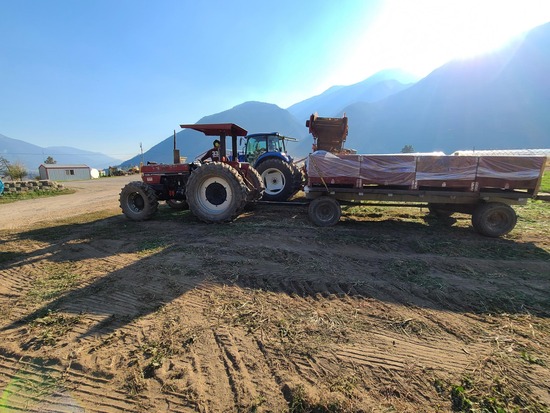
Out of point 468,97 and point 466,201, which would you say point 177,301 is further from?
point 468,97

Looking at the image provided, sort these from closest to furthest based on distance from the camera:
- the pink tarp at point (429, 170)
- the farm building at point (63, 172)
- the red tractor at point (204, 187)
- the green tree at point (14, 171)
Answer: the pink tarp at point (429, 170) < the red tractor at point (204, 187) < the green tree at point (14, 171) < the farm building at point (63, 172)

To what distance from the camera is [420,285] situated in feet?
11.8

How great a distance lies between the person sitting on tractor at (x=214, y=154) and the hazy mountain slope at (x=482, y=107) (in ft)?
465

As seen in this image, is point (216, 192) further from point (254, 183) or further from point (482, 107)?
point (482, 107)

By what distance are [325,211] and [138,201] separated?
4900 mm

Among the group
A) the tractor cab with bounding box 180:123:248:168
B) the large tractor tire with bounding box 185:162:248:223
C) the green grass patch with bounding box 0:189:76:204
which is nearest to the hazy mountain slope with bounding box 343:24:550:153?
the tractor cab with bounding box 180:123:248:168

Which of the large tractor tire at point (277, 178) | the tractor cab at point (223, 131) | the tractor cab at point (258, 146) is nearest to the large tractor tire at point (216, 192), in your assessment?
the tractor cab at point (223, 131)

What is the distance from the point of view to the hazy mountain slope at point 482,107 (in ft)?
394

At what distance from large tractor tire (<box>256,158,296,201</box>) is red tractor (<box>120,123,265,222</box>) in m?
1.55

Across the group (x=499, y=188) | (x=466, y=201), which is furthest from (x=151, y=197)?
(x=499, y=188)

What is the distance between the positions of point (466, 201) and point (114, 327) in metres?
6.38

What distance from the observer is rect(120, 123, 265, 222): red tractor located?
650cm

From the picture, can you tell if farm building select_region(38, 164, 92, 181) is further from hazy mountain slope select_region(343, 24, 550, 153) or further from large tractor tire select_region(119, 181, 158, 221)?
hazy mountain slope select_region(343, 24, 550, 153)

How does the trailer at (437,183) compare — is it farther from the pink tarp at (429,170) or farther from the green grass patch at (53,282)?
the green grass patch at (53,282)
